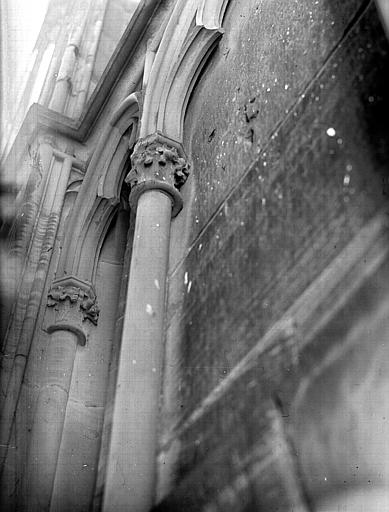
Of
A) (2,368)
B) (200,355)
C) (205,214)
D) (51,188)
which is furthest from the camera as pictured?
(51,188)

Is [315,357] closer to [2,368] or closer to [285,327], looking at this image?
[285,327]

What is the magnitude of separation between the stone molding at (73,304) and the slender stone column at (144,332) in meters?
0.85

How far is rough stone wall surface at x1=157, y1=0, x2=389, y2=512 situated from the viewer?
2.67 meters

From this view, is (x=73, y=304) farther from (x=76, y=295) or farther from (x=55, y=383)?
(x=55, y=383)

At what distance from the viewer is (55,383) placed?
15.0 feet

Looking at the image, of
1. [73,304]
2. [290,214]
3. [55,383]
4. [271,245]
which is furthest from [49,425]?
[290,214]

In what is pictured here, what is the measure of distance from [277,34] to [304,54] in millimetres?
556

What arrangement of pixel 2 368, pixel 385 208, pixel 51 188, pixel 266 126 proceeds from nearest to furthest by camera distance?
pixel 385 208, pixel 266 126, pixel 2 368, pixel 51 188

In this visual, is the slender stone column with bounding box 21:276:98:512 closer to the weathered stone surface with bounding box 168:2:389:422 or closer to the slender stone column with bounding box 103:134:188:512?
the slender stone column with bounding box 103:134:188:512

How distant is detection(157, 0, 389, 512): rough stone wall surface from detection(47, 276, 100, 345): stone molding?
3.26ft

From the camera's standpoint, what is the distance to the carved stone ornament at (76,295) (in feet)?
16.3

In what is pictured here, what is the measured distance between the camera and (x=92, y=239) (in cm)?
544

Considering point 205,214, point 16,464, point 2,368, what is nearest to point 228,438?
point 205,214

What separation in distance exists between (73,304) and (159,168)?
1.16m
